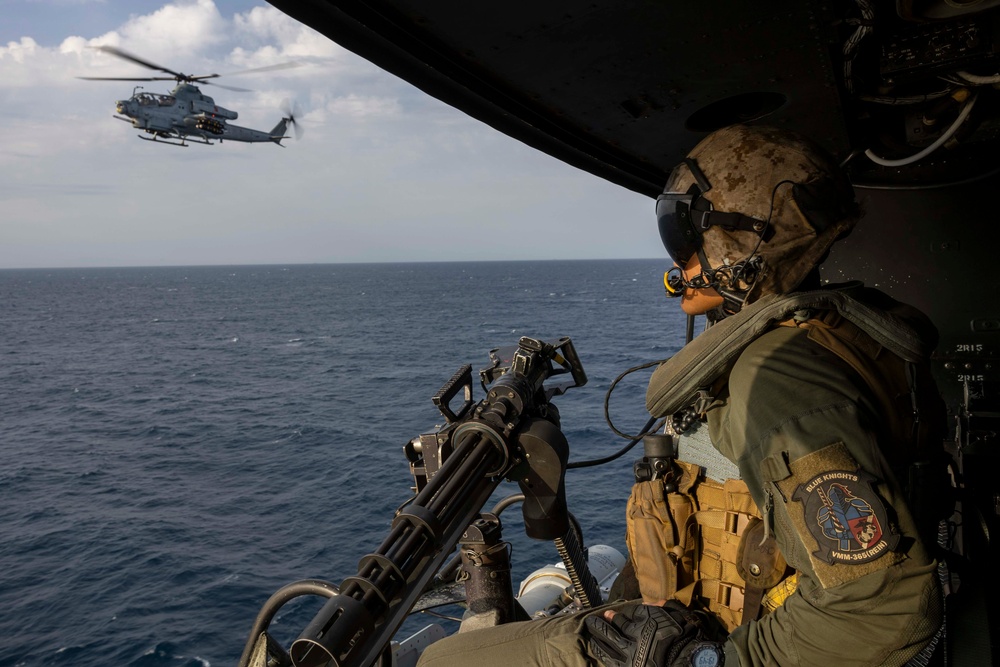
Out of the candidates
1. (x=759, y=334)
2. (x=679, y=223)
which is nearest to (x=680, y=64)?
(x=679, y=223)

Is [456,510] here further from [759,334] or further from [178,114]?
[178,114]

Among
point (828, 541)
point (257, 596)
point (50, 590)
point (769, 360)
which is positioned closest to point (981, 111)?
point (769, 360)

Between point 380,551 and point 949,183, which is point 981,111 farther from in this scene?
point 380,551

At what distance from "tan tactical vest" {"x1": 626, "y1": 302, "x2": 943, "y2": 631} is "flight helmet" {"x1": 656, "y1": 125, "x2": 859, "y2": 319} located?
0.32 m

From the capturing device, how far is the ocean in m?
22.2

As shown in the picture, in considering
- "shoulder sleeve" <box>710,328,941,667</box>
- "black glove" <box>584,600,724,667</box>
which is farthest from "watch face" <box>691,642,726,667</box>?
"shoulder sleeve" <box>710,328,941,667</box>

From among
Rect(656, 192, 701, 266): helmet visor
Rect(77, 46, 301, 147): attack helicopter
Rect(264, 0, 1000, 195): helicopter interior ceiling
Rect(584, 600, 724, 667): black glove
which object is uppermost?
Rect(77, 46, 301, 147): attack helicopter

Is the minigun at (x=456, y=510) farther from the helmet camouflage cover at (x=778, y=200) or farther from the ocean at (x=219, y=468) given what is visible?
the ocean at (x=219, y=468)

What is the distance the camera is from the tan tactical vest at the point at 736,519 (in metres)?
2.28

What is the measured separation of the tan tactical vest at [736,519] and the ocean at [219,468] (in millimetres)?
18910

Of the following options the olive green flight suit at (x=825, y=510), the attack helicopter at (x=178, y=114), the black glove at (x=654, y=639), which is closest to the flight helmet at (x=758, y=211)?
the olive green flight suit at (x=825, y=510)

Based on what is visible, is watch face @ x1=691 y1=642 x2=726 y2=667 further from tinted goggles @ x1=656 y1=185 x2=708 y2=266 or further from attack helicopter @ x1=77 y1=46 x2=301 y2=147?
attack helicopter @ x1=77 y1=46 x2=301 y2=147

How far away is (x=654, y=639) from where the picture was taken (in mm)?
2492

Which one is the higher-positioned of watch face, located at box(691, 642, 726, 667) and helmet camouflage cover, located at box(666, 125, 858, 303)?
helmet camouflage cover, located at box(666, 125, 858, 303)
